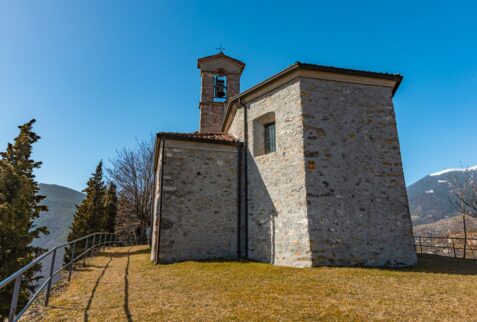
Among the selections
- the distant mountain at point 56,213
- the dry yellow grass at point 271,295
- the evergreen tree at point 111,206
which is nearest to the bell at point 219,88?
the dry yellow grass at point 271,295

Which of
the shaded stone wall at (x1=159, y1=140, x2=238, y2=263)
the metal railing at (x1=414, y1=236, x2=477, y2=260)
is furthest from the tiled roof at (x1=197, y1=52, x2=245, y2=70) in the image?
the metal railing at (x1=414, y1=236, x2=477, y2=260)

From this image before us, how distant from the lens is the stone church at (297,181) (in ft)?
26.3

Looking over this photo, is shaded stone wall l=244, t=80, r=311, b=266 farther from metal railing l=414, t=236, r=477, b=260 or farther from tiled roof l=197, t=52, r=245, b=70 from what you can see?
tiled roof l=197, t=52, r=245, b=70

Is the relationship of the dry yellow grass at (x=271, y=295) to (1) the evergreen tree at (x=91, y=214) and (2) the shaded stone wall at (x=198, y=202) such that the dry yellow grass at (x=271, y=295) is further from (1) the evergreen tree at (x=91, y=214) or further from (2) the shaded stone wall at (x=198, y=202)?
(1) the evergreen tree at (x=91, y=214)

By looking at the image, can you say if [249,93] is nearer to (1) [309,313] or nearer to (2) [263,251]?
(2) [263,251]

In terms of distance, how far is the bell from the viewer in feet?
55.7

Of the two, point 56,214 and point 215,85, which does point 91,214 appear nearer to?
point 215,85

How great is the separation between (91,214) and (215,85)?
12570 millimetres

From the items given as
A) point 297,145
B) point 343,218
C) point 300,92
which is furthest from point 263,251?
point 300,92

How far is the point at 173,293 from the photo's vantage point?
5488 mm

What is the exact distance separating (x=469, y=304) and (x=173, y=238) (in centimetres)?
788

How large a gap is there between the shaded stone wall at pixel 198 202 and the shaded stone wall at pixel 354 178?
134 inches

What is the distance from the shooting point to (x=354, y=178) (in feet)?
27.6

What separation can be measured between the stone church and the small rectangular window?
4 centimetres
